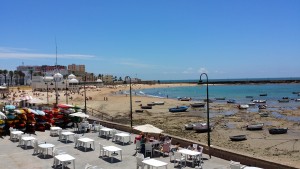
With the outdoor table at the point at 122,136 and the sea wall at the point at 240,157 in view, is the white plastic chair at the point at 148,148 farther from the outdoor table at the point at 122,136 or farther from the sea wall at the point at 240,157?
the outdoor table at the point at 122,136

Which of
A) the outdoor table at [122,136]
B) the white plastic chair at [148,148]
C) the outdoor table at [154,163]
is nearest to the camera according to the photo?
the outdoor table at [154,163]

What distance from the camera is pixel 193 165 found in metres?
13.3

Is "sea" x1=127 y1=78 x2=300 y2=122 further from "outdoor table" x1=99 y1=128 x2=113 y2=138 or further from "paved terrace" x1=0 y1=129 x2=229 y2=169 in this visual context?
"paved terrace" x1=0 y1=129 x2=229 y2=169

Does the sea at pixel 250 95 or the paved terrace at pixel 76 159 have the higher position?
the paved terrace at pixel 76 159

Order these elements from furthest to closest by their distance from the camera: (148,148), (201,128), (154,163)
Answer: (201,128), (148,148), (154,163)

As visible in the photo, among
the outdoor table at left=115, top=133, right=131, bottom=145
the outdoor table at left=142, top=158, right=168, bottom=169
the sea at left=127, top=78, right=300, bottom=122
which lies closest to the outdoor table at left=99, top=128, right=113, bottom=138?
the outdoor table at left=115, top=133, right=131, bottom=145

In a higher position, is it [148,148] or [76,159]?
[148,148]

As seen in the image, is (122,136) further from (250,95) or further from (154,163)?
(250,95)

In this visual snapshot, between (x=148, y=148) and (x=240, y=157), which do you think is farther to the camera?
(x=148, y=148)

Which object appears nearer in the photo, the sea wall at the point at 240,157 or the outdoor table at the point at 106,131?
the sea wall at the point at 240,157

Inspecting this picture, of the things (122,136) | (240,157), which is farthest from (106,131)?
(240,157)

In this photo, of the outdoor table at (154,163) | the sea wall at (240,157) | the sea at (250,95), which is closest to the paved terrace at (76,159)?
the sea wall at (240,157)

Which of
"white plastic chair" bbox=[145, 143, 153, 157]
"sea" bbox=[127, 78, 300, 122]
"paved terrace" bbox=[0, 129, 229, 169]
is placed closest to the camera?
"paved terrace" bbox=[0, 129, 229, 169]

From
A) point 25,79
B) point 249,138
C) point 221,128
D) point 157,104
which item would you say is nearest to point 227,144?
point 249,138
